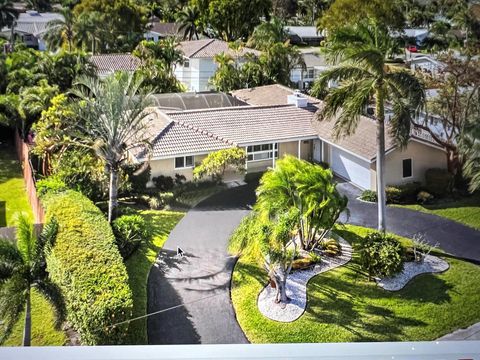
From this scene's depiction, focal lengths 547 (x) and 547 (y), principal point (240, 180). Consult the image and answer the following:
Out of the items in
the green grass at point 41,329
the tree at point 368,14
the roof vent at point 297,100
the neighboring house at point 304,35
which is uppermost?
the tree at point 368,14

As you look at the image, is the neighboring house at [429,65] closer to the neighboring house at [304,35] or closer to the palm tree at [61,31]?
the neighboring house at [304,35]

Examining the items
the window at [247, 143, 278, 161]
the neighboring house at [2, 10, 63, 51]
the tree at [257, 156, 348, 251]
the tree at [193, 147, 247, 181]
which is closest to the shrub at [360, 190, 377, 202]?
the tree at [257, 156, 348, 251]

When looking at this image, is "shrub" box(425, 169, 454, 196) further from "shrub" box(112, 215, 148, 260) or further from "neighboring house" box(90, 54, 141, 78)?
"neighboring house" box(90, 54, 141, 78)

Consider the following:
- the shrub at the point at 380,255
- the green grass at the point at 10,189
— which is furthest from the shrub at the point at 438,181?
the green grass at the point at 10,189

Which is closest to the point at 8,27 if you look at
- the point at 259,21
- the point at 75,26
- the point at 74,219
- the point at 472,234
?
the point at 75,26

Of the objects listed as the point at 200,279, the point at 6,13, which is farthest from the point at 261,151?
the point at 6,13

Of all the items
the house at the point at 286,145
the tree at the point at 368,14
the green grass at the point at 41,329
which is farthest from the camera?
the tree at the point at 368,14

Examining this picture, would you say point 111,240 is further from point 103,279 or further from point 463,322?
point 463,322
